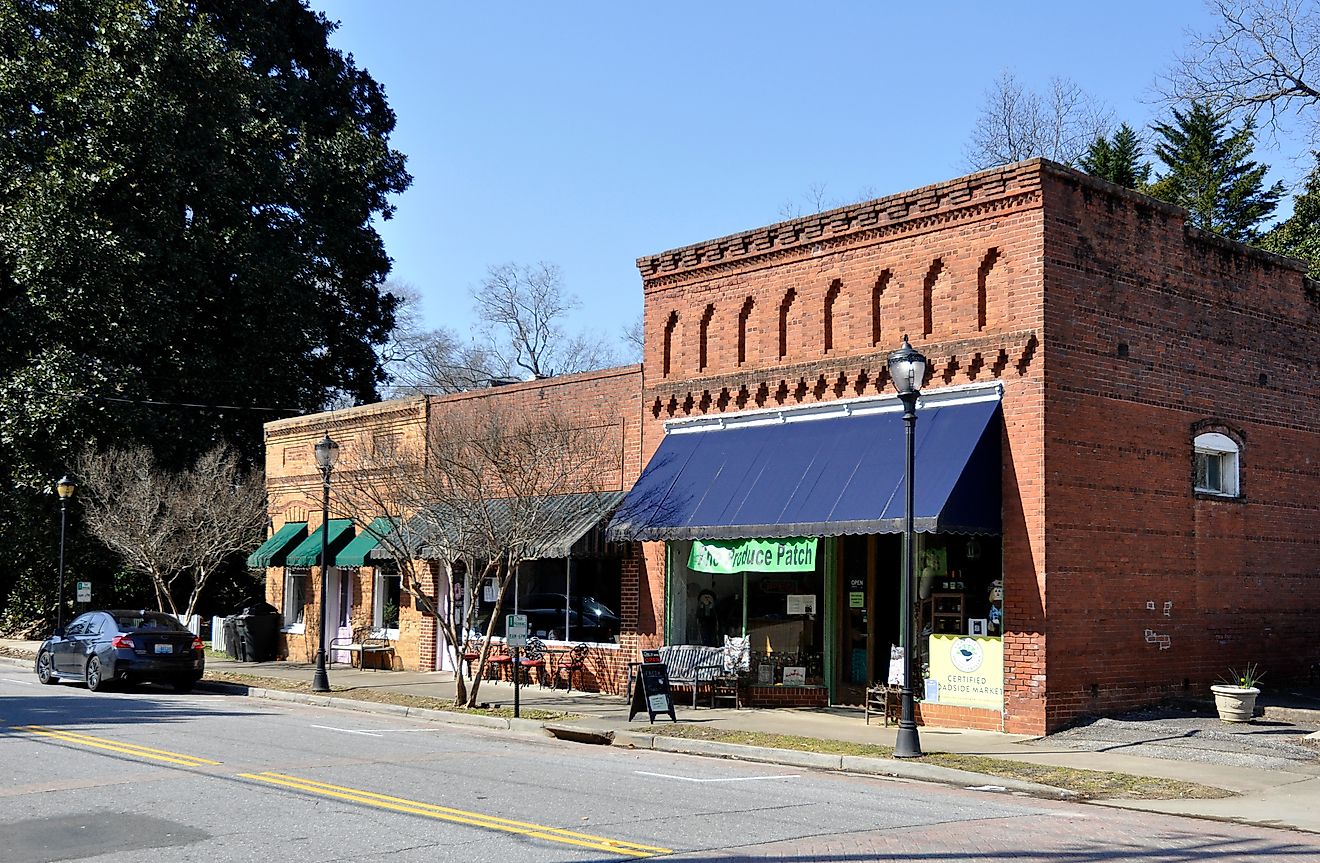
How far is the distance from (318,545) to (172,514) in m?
4.51

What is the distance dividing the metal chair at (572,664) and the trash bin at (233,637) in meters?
10.8

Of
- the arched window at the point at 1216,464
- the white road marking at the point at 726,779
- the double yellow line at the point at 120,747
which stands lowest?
the white road marking at the point at 726,779

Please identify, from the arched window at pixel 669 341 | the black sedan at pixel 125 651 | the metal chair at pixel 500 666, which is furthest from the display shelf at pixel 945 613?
the black sedan at pixel 125 651

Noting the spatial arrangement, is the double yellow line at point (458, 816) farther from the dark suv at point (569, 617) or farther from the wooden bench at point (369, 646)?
the wooden bench at point (369, 646)

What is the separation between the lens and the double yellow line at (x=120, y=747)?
13.6 metres

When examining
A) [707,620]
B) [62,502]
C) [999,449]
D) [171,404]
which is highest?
[171,404]

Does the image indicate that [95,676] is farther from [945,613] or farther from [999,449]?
[999,449]

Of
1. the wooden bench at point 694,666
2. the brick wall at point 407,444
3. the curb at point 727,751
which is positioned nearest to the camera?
the curb at point 727,751

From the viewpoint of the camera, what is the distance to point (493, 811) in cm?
1073

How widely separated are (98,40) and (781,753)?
31281 mm

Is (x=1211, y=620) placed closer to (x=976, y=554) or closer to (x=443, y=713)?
(x=976, y=554)

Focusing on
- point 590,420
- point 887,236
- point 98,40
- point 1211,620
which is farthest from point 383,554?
point 98,40

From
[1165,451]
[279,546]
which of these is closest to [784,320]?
[1165,451]

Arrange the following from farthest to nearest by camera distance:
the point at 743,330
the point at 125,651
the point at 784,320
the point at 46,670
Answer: the point at 46,670 < the point at 125,651 < the point at 743,330 < the point at 784,320
